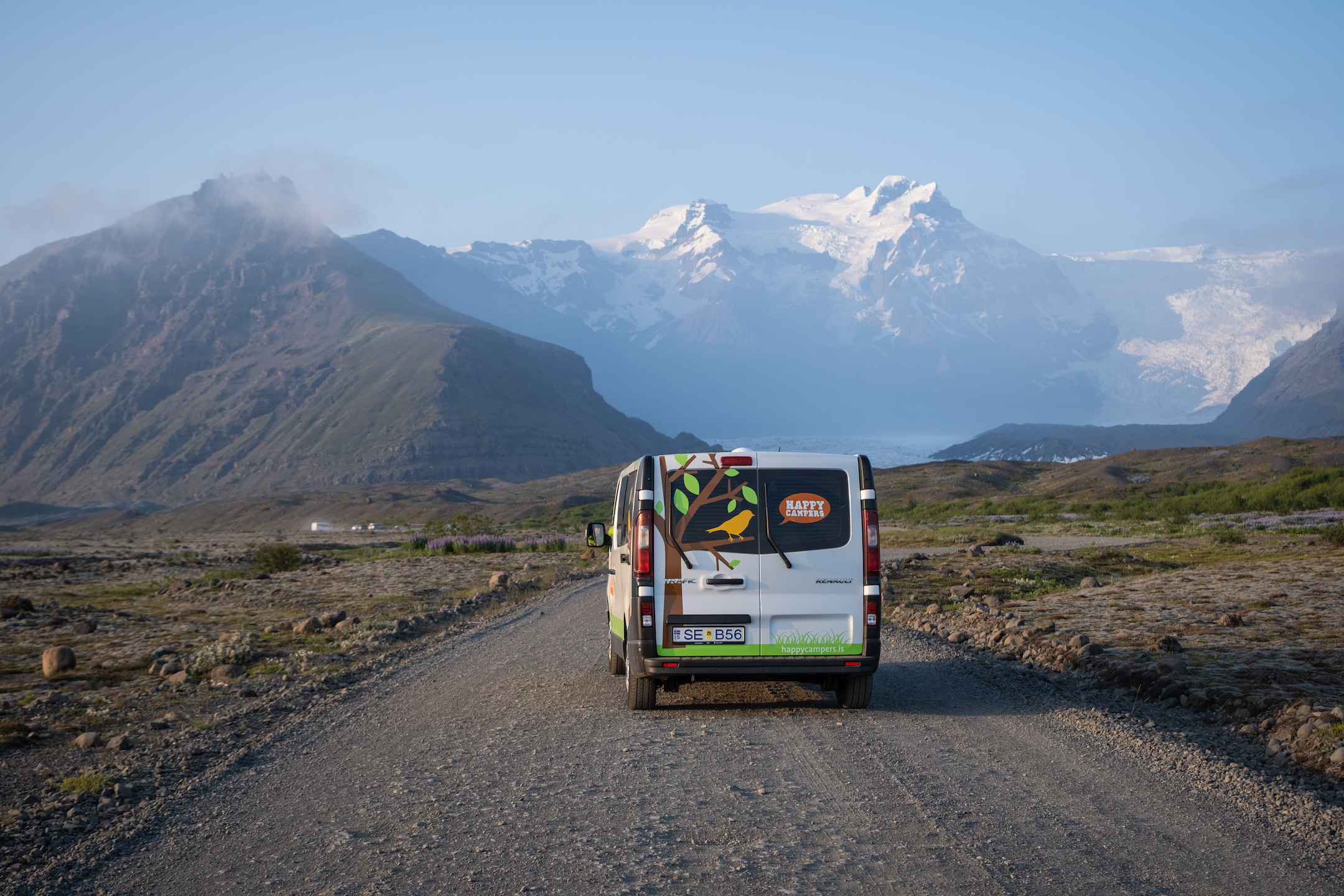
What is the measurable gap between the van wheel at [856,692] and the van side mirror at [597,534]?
10.2ft

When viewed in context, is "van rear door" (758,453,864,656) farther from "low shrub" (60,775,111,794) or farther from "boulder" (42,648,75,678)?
"boulder" (42,648,75,678)

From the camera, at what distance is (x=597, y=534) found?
11.3 m

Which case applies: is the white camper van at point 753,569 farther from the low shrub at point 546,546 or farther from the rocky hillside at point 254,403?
the rocky hillside at point 254,403

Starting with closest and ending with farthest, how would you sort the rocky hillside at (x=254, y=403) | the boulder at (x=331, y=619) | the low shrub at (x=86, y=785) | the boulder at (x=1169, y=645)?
the low shrub at (x=86, y=785) < the boulder at (x=1169, y=645) < the boulder at (x=331, y=619) < the rocky hillside at (x=254, y=403)

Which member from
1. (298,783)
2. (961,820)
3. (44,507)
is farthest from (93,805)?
(44,507)

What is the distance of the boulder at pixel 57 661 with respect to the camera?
1275 cm

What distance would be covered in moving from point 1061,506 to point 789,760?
59.7 metres

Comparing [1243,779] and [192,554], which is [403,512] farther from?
[1243,779]

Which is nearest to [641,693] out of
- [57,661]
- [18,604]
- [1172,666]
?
[1172,666]

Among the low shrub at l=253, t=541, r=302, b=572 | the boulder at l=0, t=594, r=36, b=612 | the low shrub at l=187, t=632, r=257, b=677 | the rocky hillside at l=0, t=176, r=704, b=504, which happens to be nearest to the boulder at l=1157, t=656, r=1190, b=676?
the low shrub at l=187, t=632, r=257, b=677

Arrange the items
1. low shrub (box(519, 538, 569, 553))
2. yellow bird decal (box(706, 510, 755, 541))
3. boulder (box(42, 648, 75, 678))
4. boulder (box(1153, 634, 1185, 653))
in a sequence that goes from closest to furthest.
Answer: yellow bird decal (box(706, 510, 755, 541)) < boulder (box(1153, 634, 1185, 653)) < boulder (box(42, 648, 75, 678)) < low shrub (box(519, 538, 569, 553))

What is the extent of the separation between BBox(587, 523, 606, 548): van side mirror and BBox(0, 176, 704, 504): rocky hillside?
432 ft

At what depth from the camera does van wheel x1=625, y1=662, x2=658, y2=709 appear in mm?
9453

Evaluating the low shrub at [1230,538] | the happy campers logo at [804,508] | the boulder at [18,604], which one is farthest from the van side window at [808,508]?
the low shrub at [1230,538]
